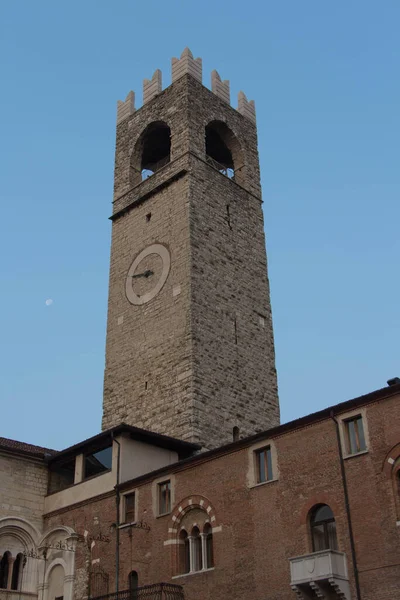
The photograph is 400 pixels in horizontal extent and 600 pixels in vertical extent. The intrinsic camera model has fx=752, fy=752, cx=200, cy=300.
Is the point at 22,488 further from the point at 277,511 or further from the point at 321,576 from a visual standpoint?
the point at 321,576

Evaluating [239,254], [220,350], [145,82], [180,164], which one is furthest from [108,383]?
[145,82]

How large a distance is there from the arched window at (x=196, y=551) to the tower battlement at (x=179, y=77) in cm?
2193

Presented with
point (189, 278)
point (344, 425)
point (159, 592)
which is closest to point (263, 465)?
point (344, 425)

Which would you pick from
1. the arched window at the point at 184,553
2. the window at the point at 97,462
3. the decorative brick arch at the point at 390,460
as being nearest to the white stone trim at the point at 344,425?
the decorative brick arch at the point at 390,460

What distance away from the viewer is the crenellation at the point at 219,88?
36656 millimetres

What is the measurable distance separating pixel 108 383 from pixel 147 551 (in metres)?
10.1

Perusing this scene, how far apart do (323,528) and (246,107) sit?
25536 mm

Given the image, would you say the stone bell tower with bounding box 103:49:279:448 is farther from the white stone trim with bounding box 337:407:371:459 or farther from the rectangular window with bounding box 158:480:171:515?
the white stone trim with bounding box 337:407:371:459

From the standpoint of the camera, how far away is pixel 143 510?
72.1 ft

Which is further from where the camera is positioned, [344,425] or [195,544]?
[195,544]

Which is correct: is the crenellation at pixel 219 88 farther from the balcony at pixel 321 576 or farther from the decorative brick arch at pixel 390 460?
the balcony at pixel 321 576

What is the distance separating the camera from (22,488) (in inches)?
992

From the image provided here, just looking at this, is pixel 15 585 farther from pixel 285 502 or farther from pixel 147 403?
pixel 285 502

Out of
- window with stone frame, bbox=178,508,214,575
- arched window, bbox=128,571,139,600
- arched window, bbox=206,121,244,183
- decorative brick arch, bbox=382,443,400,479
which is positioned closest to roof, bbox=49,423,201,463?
window with stone frame, bbox=178,508,214,575
